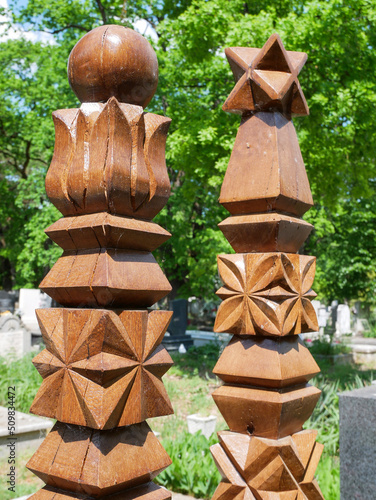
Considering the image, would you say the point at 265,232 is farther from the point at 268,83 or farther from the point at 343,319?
the point at 343,319

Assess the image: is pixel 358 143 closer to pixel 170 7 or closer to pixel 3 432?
pixel 170 7

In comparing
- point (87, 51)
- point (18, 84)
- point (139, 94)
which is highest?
point (18, 84)

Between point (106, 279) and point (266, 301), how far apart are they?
57 cm

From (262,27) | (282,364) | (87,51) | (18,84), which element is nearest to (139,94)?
(87,51)

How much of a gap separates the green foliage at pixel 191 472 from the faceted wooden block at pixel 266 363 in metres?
3.61

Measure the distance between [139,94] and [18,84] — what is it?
2136cm

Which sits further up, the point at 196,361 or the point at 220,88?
the point at 220,88

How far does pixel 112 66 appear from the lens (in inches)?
50.7

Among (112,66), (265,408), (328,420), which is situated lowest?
(328,420)

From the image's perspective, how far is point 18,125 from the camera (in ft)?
70.2

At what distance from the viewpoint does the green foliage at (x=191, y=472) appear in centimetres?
475

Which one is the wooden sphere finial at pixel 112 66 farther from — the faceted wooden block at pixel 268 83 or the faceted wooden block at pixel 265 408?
the faceted wooden block at pixel 265 408

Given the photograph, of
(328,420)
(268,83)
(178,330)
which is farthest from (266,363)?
(178,330)

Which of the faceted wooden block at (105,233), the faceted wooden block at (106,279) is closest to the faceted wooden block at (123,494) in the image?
the faceted wooden block at (106,279)
